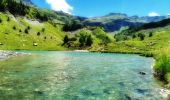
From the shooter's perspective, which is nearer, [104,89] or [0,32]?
[104,89]

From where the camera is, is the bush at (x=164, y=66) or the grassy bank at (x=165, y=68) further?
the bush at (x=164, y=66)

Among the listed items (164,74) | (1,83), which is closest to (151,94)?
(164,74)

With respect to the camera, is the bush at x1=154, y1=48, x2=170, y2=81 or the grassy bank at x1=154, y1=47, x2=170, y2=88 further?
the bush at x1=154, y1=48, x2=170, y2=81

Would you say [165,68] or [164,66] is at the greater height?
[164,66]

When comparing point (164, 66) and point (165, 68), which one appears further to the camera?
point (164, 66)

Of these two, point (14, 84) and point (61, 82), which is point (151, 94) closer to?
point (61, 82)

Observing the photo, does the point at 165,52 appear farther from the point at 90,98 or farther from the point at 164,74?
the point at 90,98

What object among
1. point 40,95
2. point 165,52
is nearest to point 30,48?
point 165,52

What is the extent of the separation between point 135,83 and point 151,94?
30.7 ft

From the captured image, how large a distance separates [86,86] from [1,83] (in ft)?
37.9

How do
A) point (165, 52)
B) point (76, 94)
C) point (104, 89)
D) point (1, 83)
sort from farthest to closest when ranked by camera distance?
1. point (165, 52)
2. point (1, 83)
3. point (104, 89)
4. point (76, 94)

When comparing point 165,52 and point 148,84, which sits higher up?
point 165,52

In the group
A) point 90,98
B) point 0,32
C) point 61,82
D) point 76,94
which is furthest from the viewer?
point 0,32

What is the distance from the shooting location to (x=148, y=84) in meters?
45.7
